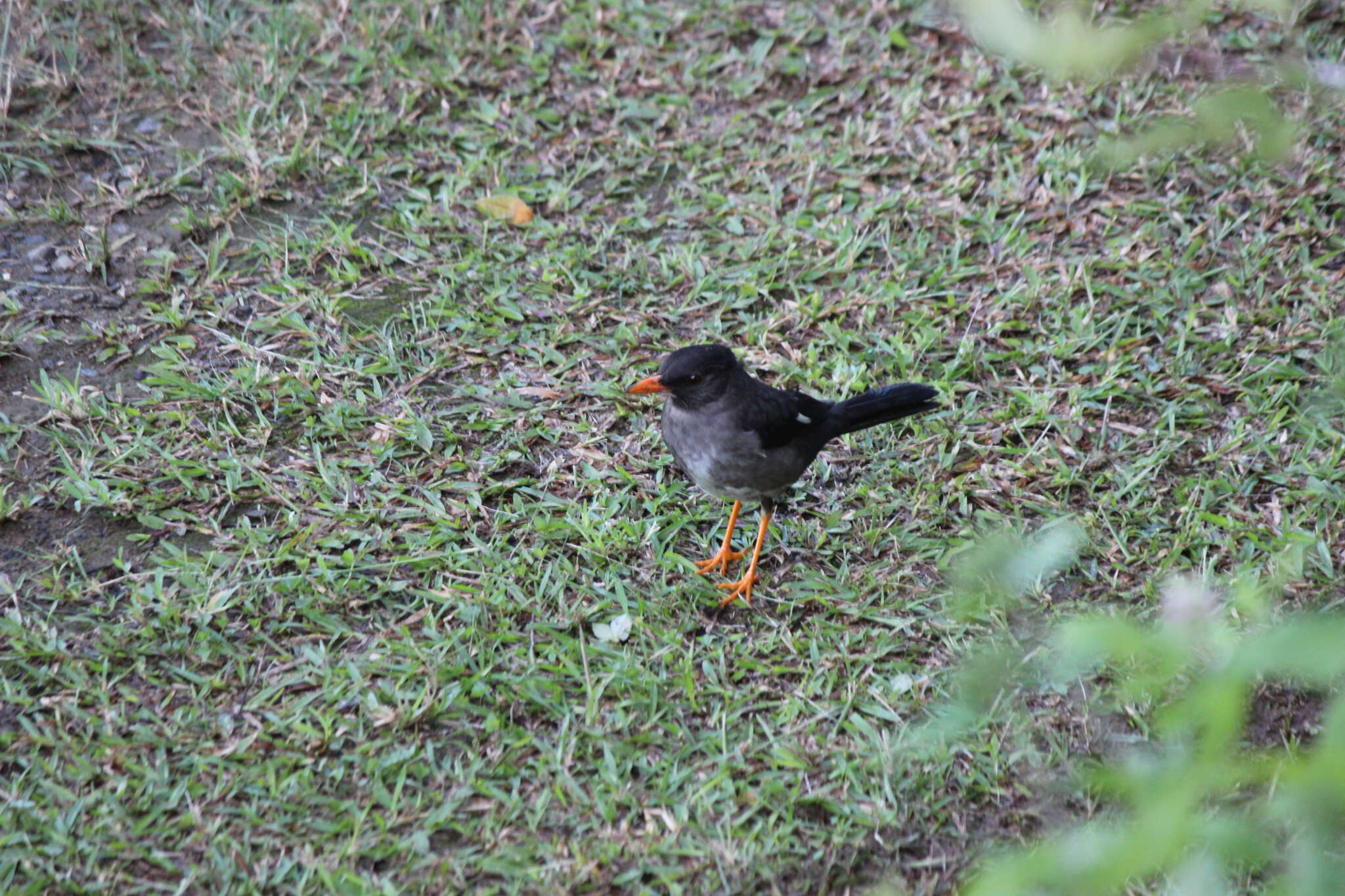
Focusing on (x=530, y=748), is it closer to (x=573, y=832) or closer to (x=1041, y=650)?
(x=573, y=832)

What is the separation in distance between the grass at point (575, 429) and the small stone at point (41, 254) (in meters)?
0.18

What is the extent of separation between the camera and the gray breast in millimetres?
3973

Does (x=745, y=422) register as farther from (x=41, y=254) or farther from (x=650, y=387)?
(x=41, y=254)

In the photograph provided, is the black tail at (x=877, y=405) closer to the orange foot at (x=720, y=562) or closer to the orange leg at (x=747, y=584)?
the orange leg at (x=747, y=584)

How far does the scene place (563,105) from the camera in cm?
639

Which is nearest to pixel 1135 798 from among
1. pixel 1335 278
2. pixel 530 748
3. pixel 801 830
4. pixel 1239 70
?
pixel 1239 70

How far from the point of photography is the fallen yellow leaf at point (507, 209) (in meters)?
5.76

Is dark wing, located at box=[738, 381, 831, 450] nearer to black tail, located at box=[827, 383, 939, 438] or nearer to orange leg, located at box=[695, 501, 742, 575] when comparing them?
black tail, located at box=[827, 383, 939, 438]

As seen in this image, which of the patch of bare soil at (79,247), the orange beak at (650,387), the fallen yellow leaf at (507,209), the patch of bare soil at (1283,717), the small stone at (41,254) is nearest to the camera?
the patch of bare soil at (1283,717)

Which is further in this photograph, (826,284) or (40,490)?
(826,284)

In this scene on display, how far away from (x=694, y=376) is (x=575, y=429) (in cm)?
93

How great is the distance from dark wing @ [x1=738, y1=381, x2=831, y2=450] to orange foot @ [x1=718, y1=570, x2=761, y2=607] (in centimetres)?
54

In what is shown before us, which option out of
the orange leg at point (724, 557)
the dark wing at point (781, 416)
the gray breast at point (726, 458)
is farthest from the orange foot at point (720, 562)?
the dark wing at point (781, 416)

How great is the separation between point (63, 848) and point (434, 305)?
2.93 metres
